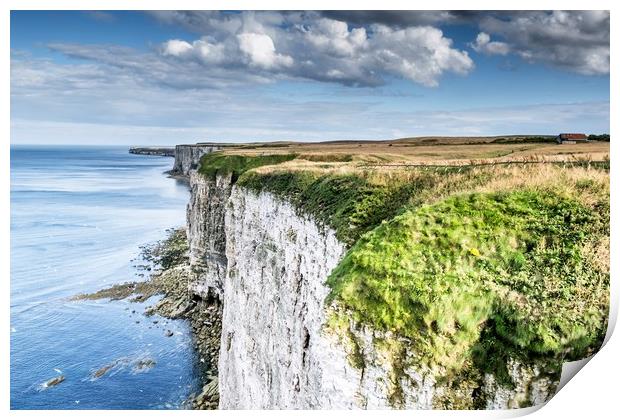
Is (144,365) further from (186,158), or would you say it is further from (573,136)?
(186,158)

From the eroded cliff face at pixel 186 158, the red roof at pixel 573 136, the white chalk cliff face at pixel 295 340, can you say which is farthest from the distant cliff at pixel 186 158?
the red roof at pixel 573 136

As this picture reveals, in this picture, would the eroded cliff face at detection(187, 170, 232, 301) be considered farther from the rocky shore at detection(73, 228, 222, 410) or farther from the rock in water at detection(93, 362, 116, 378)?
the rock in water at detection(93, 362, 116, 378)

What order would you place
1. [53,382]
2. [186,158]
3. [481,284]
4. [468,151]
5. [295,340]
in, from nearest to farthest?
[481,284], [295,340], [468,151], [53,382], [186,158]

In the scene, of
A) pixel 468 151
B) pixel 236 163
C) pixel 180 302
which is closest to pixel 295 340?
pixel 468 151

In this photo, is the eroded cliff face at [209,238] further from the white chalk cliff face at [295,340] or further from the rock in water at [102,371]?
the white chalk cliff face at [295,340]

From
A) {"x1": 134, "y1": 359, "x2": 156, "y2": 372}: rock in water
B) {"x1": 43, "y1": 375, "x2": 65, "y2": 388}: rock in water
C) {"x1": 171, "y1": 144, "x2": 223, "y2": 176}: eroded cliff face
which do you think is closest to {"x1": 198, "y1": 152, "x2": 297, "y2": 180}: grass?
{"x1": 134, "y1": 359, "x2": 156, "y2": 372}: rock in water
